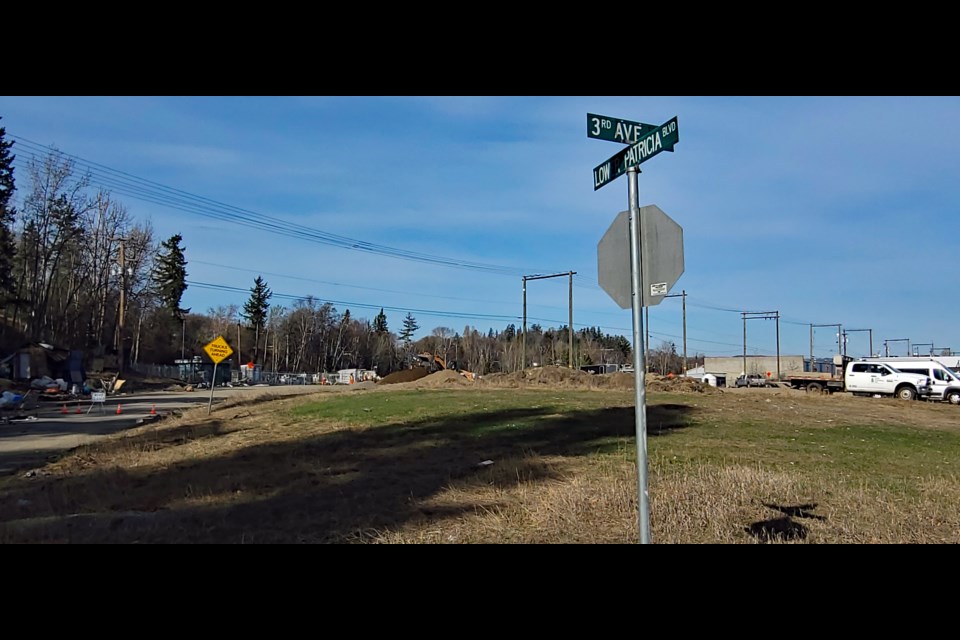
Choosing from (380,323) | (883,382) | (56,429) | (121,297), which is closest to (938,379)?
(883,382)

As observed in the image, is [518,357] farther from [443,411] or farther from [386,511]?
[386,511]

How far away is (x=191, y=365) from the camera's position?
72.9m

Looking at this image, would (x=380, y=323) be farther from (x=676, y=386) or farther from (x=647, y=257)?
(x=647, y=257)

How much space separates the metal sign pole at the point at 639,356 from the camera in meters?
5.09

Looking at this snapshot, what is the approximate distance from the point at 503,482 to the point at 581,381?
34061mm

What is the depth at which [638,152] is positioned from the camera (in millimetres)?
5309

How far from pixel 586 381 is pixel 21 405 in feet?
105

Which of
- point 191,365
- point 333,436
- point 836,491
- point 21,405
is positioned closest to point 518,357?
point 191,365

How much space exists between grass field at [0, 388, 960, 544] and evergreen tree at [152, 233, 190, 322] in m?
69.3

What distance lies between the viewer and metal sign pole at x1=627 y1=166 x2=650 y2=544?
5.09 meters

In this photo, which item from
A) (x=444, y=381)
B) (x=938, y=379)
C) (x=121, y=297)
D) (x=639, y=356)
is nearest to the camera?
(x=639, y=356)

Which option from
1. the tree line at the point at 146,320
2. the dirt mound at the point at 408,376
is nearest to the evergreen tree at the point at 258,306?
the tree line at the point at 146,320
